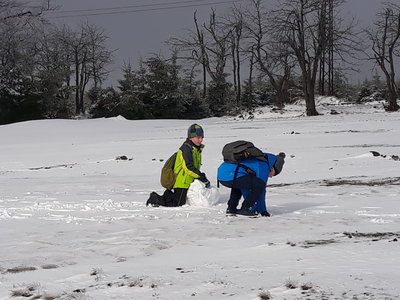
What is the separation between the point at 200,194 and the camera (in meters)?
8.70

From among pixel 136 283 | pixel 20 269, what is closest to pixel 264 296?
pixel 136 283

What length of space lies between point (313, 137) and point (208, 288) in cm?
1893

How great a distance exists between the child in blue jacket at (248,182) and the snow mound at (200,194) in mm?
798

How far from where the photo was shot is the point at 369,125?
88.5ft

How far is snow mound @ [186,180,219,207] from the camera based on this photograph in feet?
28.6

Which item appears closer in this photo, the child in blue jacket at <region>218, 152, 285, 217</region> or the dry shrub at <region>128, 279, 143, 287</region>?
the dry shrub at <region>128, 279, 143, 287</region>

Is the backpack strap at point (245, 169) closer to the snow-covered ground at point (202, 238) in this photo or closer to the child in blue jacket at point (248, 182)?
the child in blue jacket at point (248, 182)

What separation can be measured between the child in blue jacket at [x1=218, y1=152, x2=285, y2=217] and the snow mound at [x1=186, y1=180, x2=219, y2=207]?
31.4 inches

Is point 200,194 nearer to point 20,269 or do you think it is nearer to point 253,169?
point 253,169

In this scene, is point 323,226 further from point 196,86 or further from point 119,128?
point 196,86

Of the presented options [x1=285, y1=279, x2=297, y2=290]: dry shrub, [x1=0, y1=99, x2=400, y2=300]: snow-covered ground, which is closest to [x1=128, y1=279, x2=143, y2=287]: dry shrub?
[x1=0, y1=99, x2=400, y2=300]: snow-covered ground

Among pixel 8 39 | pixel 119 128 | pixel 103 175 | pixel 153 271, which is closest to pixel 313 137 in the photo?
pixel 103 175

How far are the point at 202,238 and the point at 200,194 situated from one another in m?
2.28

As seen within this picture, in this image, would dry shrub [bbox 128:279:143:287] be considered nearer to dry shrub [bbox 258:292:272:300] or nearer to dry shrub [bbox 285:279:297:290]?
dry shrub [bbox 258:292:272:300]
